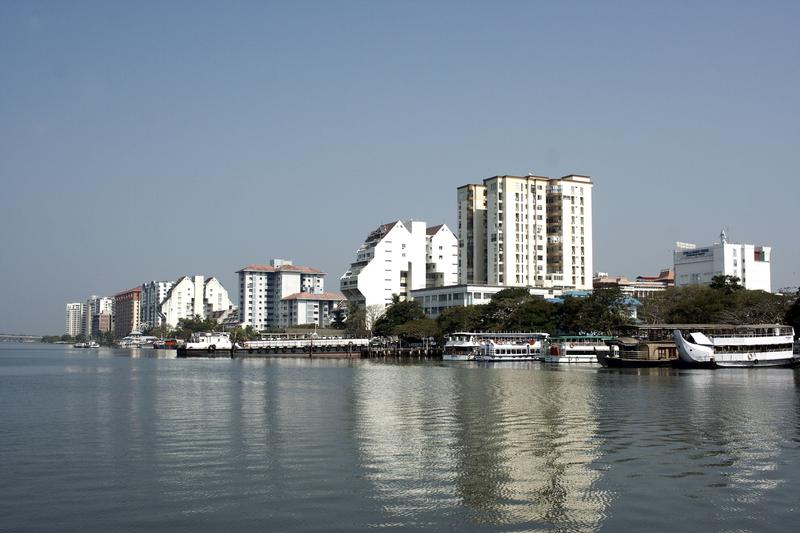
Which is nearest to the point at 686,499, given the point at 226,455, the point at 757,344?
the point at 226,455

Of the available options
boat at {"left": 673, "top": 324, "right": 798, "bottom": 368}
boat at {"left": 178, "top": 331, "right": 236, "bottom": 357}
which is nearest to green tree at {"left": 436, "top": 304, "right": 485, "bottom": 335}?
boat at {"left": 178, "top": 331, "right": 236, "bottom": 357}

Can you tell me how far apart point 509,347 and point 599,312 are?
11877 millimetres

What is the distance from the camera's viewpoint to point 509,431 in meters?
29.3

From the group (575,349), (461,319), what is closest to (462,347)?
(461,319)

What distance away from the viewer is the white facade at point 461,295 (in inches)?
5094

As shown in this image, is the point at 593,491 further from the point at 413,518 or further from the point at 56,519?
the point at 56,519

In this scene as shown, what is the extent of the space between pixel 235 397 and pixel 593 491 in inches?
1094

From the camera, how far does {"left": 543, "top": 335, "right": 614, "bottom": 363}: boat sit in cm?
9200

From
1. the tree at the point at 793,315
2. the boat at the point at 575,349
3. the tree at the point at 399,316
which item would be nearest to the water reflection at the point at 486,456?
the tree at the point at 793,315

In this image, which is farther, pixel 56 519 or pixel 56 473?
pixel 56 473

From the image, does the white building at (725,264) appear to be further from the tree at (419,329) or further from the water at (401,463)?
the water at (401,463)

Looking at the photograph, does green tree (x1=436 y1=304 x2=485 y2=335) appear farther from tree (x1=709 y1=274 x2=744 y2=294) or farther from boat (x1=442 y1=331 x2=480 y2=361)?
tree (x1=709 y1=274 x2=744 y2=294)

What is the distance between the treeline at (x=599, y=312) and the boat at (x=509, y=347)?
5759 millimetres

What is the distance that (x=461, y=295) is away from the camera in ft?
430
